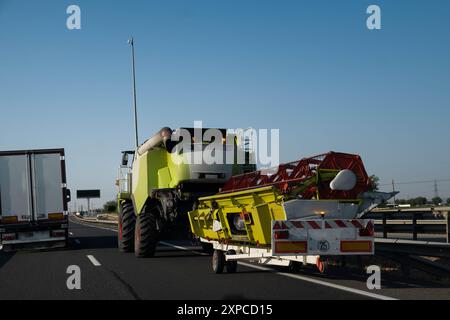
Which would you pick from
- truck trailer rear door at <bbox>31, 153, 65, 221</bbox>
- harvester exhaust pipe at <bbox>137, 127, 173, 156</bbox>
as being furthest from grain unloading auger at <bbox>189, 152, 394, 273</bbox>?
truck trailer rear door at <bbox>31, 153, 65, 221</bbox>

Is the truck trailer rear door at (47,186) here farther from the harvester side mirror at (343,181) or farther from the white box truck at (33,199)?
the harvester side mirror at (343,181)

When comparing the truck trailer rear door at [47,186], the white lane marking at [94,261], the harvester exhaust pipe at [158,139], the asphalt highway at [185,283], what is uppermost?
the harvester exhaust pipe at [158,139]

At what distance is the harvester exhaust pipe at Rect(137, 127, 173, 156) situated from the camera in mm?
14062

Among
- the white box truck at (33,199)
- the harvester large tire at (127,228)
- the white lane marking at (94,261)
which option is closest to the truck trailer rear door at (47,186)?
the white box truck at (33,199)

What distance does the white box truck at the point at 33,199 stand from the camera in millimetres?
18688

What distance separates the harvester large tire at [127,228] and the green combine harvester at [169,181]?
0.37m

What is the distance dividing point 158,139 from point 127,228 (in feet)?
11.8

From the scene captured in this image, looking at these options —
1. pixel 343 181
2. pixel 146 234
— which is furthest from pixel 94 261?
pixel 343 181

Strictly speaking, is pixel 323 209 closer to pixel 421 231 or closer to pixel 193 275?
pixel 193 275

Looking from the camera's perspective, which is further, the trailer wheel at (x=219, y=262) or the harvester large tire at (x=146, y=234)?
the harvester large tire at (x=146, y=234)

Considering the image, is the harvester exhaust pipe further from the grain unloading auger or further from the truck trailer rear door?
the truck trailer rear door

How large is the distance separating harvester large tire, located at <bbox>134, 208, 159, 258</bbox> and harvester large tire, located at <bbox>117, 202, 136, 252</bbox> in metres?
1.78
